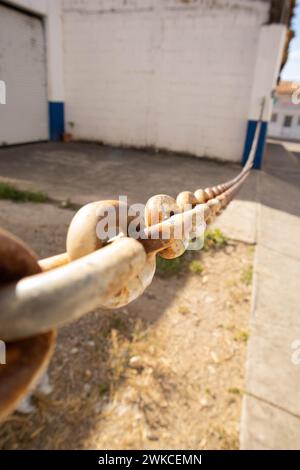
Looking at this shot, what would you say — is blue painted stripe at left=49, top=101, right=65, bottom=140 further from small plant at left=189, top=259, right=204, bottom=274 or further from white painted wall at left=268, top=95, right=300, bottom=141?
white painted wall at left=268, top=95, right=300, bottom=141

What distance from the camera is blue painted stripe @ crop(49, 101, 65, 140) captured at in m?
9.66

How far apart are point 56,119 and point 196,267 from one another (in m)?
8.35

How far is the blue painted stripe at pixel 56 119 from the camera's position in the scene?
9664 mm

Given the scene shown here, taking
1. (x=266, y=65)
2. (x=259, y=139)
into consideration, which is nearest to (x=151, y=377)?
(x=259, y=139)

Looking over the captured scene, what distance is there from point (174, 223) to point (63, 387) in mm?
1470

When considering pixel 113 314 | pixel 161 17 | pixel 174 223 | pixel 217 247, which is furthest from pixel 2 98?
pixel 174 223

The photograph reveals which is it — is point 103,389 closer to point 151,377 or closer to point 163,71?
point 151,377

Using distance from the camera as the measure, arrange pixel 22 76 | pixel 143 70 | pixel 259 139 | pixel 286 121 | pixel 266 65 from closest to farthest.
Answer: pixel 266 65 < pixel 259 139 < pixel 22 76 < pixel 143 70 < pixel 286 121

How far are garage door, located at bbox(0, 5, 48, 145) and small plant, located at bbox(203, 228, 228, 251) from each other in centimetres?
678

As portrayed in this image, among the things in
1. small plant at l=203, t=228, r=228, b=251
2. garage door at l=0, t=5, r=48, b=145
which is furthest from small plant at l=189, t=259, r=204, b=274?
garage door at l=0, t=5, r=48, b=145

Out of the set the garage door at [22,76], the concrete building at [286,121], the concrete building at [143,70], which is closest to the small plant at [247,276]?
the concrete building at [143,70]

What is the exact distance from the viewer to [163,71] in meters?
8.59

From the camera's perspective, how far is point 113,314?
2.32 metres

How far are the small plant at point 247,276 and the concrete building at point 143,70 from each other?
578 cm
